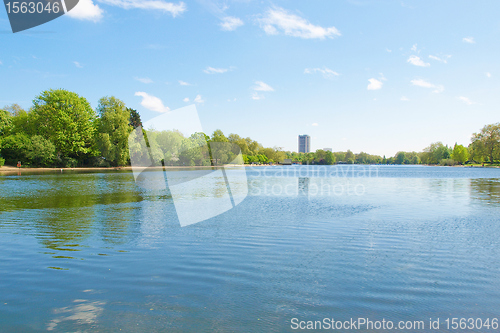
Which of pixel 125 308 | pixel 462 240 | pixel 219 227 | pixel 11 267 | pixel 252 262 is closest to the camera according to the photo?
pixel 125 308

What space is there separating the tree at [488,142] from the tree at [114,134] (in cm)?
13265

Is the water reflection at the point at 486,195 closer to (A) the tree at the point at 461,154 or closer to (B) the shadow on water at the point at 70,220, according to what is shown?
(B) the shadow on water at the point at 70,220

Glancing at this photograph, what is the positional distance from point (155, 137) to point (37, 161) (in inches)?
1380

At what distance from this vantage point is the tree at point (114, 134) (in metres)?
74.8

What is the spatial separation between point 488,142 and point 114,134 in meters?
138

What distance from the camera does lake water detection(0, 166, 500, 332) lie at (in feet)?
16.8

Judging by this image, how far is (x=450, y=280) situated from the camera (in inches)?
267

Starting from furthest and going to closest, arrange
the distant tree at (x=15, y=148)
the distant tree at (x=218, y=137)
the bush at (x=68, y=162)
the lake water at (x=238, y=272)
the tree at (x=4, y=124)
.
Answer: the distant tree at (x=218, y=137) → the bush at (x=68, y=162) → the tree at (x=4, y=124) → the distant tree at (x=15, y=148) → the lake water at (x=238, y=272)

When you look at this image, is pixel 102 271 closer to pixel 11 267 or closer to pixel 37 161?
pixel 11 267

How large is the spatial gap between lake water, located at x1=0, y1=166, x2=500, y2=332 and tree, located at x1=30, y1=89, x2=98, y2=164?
6651 centimetres

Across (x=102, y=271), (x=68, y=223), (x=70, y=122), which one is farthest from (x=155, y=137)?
(x=102, y=271)

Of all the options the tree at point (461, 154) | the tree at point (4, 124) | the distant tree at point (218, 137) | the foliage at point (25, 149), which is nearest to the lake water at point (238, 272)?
the foliage at point (25, 149)

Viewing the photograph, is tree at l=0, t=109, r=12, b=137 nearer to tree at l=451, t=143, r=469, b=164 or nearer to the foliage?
the foliage

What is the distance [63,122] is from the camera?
2790 inches
